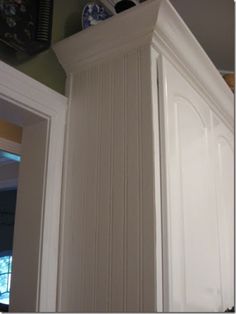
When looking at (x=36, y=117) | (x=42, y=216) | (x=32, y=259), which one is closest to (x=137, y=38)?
(x=36, y=117)

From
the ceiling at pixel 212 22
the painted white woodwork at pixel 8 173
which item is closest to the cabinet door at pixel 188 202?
the ceiling at pixel 212 22

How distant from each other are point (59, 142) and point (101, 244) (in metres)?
0.34

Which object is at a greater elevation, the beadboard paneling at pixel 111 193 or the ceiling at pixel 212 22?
the ceiling at pixel 212 22

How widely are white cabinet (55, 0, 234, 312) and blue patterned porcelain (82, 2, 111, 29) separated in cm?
16

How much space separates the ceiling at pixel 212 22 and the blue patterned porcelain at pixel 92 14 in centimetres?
49

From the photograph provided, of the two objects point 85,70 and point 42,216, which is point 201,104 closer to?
point 85,70

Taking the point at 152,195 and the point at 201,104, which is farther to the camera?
the point at 201,104

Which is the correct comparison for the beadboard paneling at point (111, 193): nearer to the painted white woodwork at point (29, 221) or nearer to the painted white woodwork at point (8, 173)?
the painted white woodwork at point (29, 221)

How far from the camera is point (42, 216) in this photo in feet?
2.87

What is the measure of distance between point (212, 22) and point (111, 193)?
3.98 feet

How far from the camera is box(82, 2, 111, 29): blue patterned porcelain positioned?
42.9 inches

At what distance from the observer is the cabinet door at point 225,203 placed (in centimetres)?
114

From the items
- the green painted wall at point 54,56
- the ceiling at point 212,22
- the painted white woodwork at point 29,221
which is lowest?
the painted white woodwork at point 29,221

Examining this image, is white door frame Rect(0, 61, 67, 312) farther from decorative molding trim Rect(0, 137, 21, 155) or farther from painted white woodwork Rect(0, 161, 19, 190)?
painted white woodwork Rect(0, 161, 19, 190)
